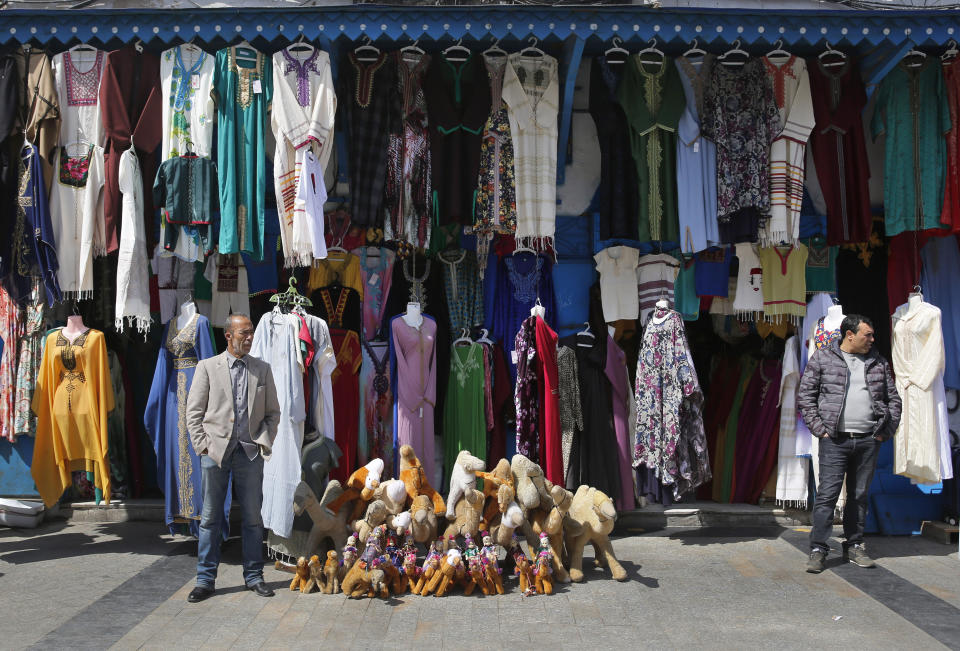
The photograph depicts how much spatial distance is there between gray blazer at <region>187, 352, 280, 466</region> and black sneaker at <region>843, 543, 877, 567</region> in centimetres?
417

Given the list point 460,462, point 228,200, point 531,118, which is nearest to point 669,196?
point 531,118

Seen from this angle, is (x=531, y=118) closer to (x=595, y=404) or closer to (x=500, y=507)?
(x=595, y=404)

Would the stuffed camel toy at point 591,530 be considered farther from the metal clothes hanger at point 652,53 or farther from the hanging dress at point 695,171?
the metal clothes hanger at point 652,53

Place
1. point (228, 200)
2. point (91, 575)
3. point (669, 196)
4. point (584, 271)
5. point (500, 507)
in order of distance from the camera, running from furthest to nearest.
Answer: point (584, 271) → point (669, 196) → point (228, 200) → point (91, 575) → point (500, 507)

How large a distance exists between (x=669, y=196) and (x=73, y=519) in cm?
573

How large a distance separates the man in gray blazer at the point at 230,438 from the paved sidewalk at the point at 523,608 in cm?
28

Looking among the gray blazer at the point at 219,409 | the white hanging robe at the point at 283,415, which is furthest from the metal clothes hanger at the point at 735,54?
the gray blazer at the point at 219,409

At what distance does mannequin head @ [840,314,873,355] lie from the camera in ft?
20.1

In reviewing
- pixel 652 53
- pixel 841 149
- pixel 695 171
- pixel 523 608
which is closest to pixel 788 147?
pixel 841 149

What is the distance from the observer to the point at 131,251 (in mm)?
6516

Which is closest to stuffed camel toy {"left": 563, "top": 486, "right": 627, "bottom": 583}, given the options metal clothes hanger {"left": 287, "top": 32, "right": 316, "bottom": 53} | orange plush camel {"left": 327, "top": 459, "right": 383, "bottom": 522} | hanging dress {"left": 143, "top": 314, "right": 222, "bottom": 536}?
orange plush camel {"left": 327, "top": 459, "right": 383, "bottom": 522}

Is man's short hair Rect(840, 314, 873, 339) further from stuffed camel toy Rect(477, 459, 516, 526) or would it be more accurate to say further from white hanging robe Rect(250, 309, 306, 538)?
white hanging robe Rect(250, 309, 306, 538)

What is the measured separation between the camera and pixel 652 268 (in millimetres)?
7480

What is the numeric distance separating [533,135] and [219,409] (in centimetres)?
324
